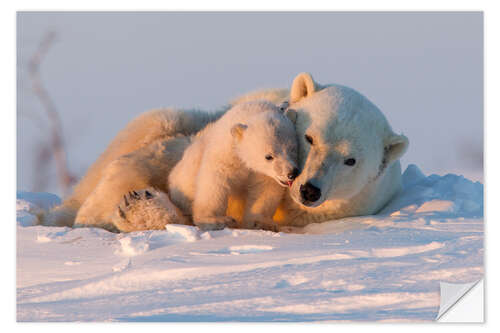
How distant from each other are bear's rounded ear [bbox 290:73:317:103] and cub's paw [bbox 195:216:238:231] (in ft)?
3.16

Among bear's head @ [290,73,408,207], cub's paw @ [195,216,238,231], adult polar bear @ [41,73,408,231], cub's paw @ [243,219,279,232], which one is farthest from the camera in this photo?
cub's paw @ [243,219,279,232]

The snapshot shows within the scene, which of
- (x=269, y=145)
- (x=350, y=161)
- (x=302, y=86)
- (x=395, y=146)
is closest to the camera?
(x=269, y=145)

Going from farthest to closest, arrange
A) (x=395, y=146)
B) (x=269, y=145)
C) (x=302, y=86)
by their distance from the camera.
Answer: (x=302, y=86), (x=395, y=146), (x=269, y=145)

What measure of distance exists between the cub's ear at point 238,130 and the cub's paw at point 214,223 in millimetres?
512

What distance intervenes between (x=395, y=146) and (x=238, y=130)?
104cm

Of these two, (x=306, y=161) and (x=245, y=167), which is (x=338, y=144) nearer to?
(x=306, y=161)

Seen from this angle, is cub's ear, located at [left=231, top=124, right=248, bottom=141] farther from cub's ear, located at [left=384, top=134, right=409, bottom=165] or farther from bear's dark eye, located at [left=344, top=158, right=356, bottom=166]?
cub's ear, located at [left=384, top=134, right=409, bottom=165]

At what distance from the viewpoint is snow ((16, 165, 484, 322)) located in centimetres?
378

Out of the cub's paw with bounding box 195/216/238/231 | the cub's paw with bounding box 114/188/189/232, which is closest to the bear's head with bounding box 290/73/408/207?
the cub's paw with bounding box 195/216/238/231

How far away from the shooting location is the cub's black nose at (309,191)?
167 inches

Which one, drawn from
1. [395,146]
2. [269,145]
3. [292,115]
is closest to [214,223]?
[269,145]

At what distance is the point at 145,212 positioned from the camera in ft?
15.9
